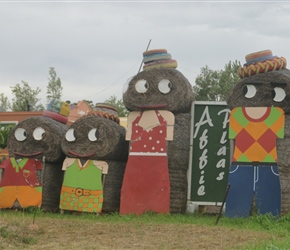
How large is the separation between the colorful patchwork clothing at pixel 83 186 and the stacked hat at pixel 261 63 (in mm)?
3361

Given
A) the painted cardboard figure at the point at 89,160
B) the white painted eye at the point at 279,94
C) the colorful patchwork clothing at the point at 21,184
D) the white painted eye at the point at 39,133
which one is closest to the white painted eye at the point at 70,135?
the painted cardboard figure at the point at 89,160

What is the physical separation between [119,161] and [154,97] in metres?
1.59

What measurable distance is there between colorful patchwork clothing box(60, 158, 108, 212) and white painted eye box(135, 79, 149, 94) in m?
1.61

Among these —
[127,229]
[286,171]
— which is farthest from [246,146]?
[127,229]

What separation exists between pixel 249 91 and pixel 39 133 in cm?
457

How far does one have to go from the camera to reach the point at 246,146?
11094 mm

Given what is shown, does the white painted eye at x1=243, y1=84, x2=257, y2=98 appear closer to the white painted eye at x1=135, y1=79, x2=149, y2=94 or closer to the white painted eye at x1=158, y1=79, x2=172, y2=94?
the white painted eye at x1=158, y1=79, x2=172, y2=94

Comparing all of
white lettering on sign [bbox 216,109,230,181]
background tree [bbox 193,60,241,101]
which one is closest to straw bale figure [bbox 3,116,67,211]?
white lettering on sign [bbox 216,109,230,181]

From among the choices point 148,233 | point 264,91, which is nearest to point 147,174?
point 264,91

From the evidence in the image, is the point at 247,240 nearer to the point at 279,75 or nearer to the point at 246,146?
the point at 246,146

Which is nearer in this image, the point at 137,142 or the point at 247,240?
the point at 247,240

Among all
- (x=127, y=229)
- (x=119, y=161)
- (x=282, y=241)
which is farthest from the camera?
(x=119, y=161)

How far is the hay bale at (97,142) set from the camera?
12492 millimetres

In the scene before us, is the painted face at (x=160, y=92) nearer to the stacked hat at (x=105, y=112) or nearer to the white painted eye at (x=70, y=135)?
the stacked hat at (x=105, y=112)
